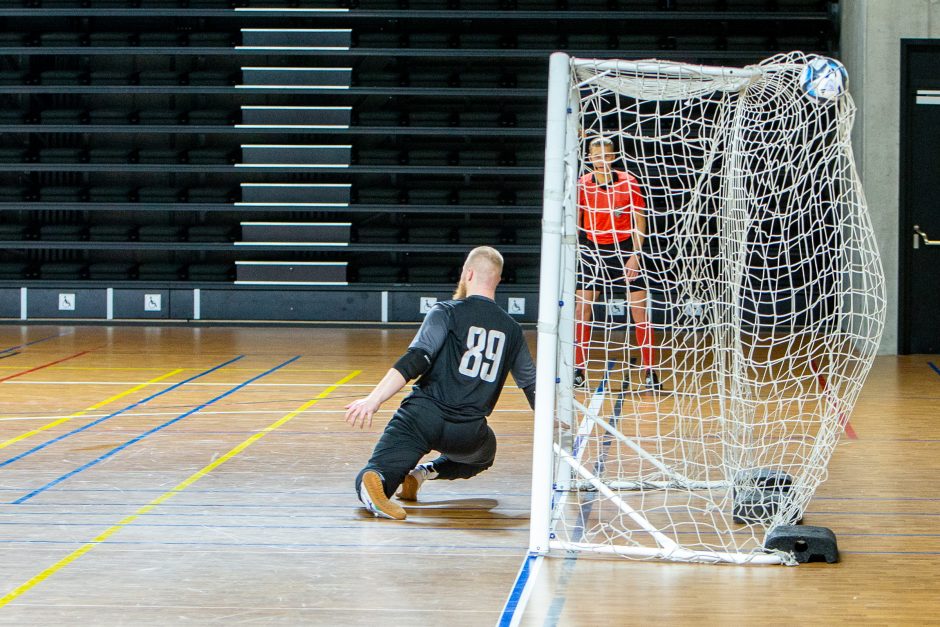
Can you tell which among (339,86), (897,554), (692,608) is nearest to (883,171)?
(339,86)

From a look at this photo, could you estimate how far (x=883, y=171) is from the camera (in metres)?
10.5

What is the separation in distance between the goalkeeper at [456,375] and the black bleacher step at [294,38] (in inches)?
384

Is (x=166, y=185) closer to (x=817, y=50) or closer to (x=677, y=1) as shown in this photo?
(x=677, y=1)

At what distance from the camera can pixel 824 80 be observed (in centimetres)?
400

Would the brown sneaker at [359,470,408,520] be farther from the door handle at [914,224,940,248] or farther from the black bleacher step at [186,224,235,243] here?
the black bleacher step at [186,224,235,243]

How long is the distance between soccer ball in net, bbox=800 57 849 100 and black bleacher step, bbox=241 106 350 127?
32.8 ft

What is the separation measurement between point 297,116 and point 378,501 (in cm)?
981

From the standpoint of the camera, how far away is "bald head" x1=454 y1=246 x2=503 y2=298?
15.0 ft

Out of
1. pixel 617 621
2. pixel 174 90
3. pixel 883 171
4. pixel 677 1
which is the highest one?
pixel 677 1

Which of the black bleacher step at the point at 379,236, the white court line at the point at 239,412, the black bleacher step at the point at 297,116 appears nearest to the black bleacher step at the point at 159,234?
the black bleacher step at the point at 297,116

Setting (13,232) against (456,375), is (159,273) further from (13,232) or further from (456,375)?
(456,375)

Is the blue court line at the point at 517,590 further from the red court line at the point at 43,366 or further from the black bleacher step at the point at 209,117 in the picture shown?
the black bleacher step at the point at 209,117

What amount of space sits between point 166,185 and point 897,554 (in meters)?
11.5

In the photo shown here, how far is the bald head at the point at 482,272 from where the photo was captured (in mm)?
4562
